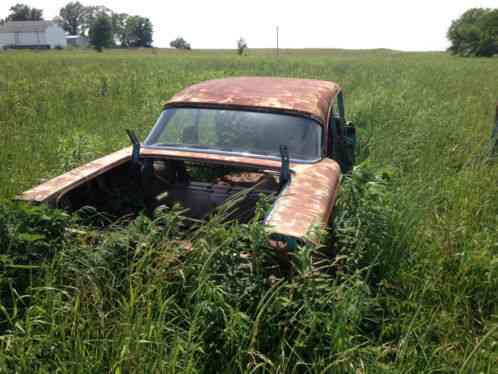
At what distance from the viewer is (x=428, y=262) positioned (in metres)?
3.07

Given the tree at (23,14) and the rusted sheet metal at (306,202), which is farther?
the tree at (23,14)

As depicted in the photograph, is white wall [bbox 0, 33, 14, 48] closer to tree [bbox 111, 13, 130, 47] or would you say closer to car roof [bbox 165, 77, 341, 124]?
tree [bbox 111, 13, 130, 47]

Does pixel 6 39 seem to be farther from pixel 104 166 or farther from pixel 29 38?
pixel 104 166

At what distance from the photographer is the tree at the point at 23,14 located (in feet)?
362

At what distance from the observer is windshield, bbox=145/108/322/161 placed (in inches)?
126

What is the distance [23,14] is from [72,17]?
58.9 feet

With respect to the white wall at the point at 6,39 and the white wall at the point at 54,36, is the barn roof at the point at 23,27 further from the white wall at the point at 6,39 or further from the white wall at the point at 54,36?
the white wall at the point at 54,36

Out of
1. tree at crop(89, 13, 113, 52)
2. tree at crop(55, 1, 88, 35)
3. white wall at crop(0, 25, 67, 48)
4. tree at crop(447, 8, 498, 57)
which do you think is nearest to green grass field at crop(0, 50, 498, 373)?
tree at crop(447, 8, 498, 57)

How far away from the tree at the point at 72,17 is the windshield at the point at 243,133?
5593 inches

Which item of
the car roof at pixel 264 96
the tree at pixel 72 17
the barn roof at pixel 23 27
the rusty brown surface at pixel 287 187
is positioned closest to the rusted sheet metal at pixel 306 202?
the rusty brown surface at pixel 287 187

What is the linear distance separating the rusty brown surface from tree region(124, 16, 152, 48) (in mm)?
113244

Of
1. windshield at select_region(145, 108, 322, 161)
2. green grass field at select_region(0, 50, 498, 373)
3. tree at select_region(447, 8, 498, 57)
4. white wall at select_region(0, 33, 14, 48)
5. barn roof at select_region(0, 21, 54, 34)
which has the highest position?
barn roof at select_region(0, 21, 54, 34)

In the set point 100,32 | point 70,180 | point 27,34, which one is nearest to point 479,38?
point 100,32

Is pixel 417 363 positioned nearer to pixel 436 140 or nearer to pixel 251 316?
pixel 251 316
